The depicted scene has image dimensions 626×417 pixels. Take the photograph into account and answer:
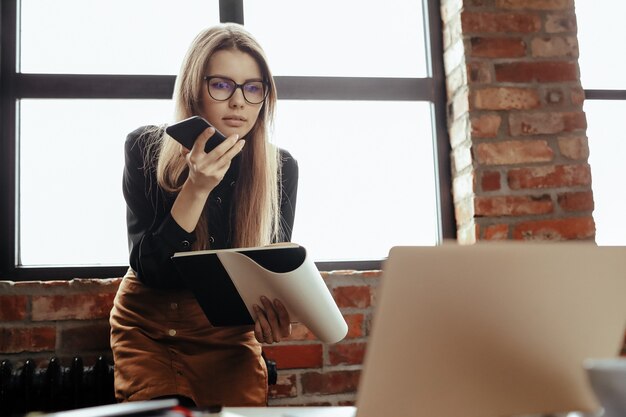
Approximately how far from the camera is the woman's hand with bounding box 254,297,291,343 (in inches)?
48.1

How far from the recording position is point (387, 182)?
6.41 feet

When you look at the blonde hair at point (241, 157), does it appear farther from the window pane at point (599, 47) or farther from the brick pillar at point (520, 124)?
the window pane at point (599, 47)

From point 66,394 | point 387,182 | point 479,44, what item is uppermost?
point 479,44

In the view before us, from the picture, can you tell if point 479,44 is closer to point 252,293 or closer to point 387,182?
point 387,182

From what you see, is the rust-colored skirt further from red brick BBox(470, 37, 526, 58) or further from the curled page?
red brick BBox(470, 37, 526, 58)

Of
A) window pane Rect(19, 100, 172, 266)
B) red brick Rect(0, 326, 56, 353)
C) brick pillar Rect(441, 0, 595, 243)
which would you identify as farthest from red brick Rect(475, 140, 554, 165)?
red brick Rect(0, 326, 56, 353)

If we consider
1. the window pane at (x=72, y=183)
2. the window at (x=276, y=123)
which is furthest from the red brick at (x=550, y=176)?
the window pane at (x=72, y=183)

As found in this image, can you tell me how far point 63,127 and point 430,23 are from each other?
1.17 metres

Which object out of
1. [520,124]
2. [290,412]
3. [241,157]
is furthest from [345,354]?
[290,412]

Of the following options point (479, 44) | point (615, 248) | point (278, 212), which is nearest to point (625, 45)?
point (479, 44)

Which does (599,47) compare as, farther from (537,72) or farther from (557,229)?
(557,229)

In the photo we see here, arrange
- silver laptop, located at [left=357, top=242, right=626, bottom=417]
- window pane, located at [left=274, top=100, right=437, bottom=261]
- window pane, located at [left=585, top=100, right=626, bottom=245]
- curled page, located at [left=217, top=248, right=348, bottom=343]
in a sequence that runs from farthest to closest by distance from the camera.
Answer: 1. window pane, located at [left=585, top=100, right=626, bottom=245]
2. window pane, located at [left=274, top=100, right=437, bottom=261]
3. curled page, located at [left=217, top=248, right=348, bottom=343]
4. silver laptop, located at [left=357, top=242, right=626, bottom=417]

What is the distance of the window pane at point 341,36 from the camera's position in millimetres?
1941

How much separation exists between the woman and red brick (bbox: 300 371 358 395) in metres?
0.30
